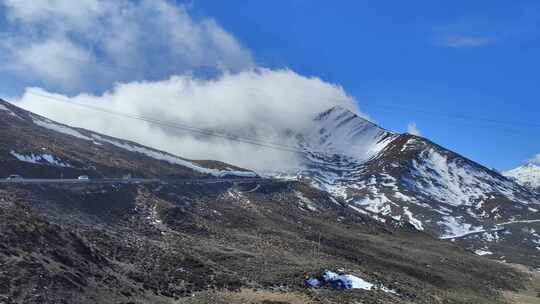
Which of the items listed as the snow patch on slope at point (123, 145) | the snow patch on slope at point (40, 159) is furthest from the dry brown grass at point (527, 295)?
the snow patch on slope at point (123, 145)

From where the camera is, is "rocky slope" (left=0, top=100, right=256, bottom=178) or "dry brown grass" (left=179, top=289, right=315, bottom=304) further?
"rocky slope" (left=0, top=100, right=256, bottom=178)

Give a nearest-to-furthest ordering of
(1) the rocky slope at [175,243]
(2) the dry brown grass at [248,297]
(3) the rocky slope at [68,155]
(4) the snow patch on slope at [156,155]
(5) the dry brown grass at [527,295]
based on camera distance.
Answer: (1) the rocky slope at [175,243]
(2) the dry brown grass at [248,297]
(5) the dry brown grass at [527,295]
(3) the rocky slope at [68,155]
(4) the snow patch on slope at [156,155]

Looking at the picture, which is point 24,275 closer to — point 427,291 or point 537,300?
point 427,291

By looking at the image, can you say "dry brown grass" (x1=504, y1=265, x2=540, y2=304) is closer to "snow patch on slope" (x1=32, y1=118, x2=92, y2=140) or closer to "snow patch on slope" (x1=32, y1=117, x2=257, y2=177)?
"snow patch on slope" (x1=32, y1=117, x2=257, y2=177)

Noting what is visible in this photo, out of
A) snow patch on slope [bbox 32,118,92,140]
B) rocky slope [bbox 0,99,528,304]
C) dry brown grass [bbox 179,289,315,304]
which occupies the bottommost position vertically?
dry brown grass [bbox 179,289,315,304]

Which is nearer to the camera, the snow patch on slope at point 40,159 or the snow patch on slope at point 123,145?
the snow patch on slope at point 40,159

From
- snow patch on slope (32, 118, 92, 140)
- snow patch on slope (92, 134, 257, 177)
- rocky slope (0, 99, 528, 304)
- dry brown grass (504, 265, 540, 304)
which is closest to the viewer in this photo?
rocky slope (0, 99, 528, 304)

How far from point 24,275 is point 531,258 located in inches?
5409

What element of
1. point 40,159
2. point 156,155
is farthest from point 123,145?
point 40,159

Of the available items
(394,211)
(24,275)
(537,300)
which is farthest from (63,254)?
(394,211)

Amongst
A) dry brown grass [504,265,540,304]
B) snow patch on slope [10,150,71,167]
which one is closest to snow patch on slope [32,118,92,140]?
snow patch on slope [10,150,71,167]

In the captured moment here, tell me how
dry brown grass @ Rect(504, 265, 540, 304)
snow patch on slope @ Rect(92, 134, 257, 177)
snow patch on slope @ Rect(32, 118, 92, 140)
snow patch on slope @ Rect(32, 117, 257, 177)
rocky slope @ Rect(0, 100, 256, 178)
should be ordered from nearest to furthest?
dry brown grass @ Rect(504, 265, 540, 304), rocky slope @ Rect(0, 100, 256, 178), snow patch on slope @ Rect(32, 118, 92, 140), snow patch on slope @ Rect(32, 117, 257, 177), snow patch on slope @ Rect(92, 134, 257, 177)

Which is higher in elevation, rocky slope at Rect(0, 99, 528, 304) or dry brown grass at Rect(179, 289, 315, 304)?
rocky slope at Rect(0, 99, 528, 304)

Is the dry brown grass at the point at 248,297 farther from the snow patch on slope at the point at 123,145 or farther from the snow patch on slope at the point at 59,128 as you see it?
the snow patch on slope at the point at 59,128
